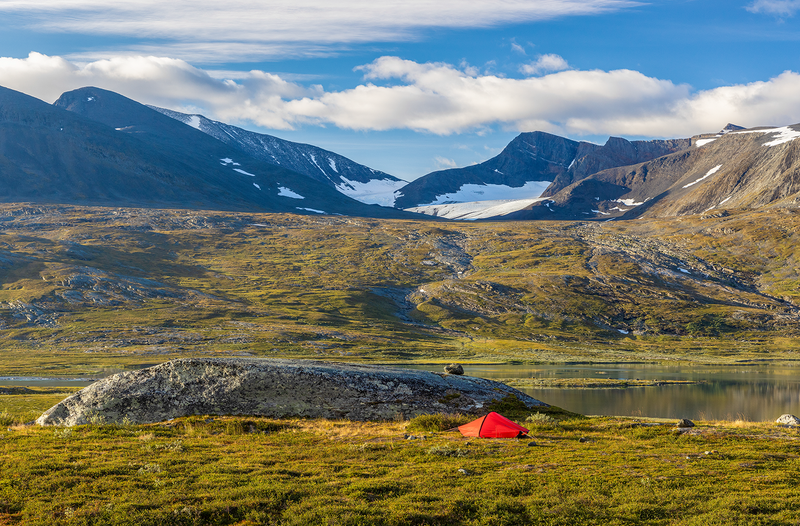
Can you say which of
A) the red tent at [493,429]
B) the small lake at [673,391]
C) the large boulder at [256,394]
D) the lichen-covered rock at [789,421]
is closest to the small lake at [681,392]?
the small lake at [673,391]

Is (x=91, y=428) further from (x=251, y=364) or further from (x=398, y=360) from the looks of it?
(x=398, y=360)

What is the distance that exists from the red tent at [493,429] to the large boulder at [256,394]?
5.29 meters

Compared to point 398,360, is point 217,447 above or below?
above

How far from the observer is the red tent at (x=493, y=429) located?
1002 inches

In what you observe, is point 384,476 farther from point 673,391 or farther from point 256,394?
point 673,391

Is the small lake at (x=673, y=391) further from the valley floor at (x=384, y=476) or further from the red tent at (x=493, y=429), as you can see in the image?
the valley floor at (x=384, y=476)

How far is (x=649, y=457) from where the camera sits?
21422 mm

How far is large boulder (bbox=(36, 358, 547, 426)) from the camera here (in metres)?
28.7

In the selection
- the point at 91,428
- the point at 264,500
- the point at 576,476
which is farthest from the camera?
the point at 91,428

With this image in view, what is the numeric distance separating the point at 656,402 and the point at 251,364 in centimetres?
6306

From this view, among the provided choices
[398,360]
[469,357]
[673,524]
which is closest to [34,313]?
[398,360]

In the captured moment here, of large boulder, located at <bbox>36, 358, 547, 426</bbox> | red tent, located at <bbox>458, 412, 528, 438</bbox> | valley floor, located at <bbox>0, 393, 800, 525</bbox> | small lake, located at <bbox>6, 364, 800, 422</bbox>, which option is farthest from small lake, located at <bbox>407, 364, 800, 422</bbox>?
valley floor, located at <bbox>0, 393, 800, 525</bbox>

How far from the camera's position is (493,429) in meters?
25.7

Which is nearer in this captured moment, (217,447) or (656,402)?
(217,447)
